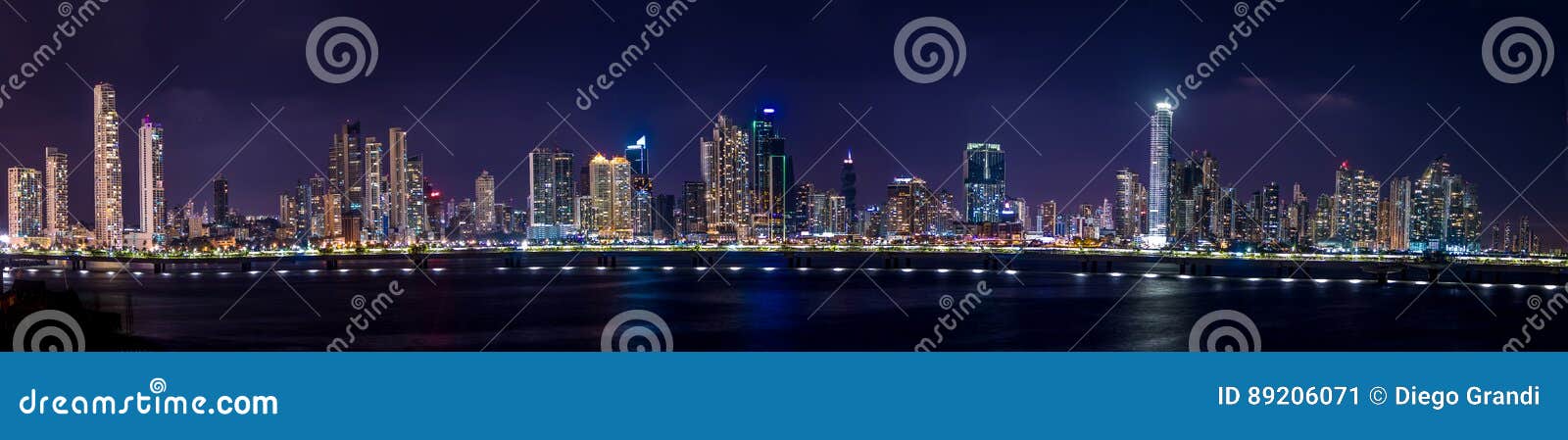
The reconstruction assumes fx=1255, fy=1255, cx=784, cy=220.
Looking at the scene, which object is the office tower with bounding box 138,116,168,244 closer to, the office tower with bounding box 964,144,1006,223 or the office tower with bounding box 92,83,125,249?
the office tower with bounding box 92,83,125,249

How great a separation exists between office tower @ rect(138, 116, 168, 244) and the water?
20379mm

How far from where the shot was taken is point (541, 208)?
103750mm

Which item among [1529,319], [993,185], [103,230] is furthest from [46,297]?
[993,185]

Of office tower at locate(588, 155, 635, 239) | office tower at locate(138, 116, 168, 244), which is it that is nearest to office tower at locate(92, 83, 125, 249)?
office tower at locate(138, 116, 168, 244)

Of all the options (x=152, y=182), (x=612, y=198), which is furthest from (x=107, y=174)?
Answer: (x=612, y=198)

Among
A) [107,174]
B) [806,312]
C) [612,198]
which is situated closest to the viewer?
[806,312]

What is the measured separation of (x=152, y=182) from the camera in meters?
68.6

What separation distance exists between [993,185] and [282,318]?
240ft

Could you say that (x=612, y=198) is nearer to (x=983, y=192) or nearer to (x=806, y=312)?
(x=983, y=192)

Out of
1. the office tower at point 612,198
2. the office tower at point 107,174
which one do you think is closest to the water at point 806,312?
the office tower at point 107,174

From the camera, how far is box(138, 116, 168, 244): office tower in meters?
62.5

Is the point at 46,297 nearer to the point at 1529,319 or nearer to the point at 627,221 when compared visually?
the point at 1529,319

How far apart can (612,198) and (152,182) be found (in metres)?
39.4

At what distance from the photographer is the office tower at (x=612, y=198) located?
10094 cm
